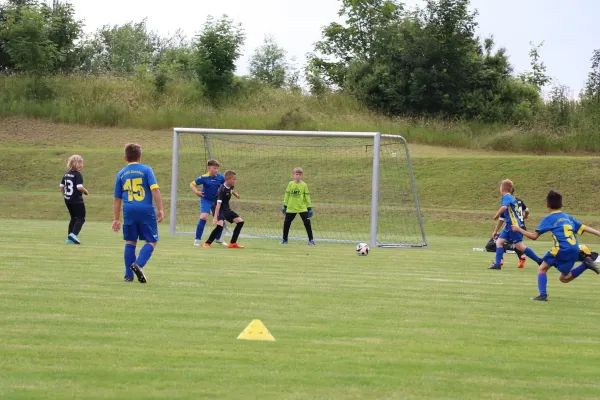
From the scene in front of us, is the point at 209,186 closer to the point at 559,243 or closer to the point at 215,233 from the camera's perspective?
the point at 215,233

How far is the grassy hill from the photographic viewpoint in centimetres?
3391

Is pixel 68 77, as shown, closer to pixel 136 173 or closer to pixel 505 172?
pixel 505 172

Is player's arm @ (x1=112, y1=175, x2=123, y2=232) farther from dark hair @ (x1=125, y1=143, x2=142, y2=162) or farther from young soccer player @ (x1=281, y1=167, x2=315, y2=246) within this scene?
young soccer player @ (x1=281, y1=167, x2=315, y2=246)

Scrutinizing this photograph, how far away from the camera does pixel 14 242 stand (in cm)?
1953

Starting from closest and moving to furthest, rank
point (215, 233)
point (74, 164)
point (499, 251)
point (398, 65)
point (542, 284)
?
1. point (542, 284)
2. point (499, 251)
3. point (74, 164)
4. point (215, 233)
5. point (398, 65)

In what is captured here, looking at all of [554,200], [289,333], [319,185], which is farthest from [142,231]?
[319,185]

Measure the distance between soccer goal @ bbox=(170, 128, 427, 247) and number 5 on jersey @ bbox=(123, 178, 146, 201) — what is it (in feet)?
47.6

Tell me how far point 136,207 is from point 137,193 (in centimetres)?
19

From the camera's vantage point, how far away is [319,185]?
36625 millimetres

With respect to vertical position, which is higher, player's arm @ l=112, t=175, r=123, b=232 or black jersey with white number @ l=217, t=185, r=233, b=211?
player's arm @ l=112, t=175, r=123, b=232

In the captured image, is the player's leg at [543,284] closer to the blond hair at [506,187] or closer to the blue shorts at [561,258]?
the blue shorts at [561,258]

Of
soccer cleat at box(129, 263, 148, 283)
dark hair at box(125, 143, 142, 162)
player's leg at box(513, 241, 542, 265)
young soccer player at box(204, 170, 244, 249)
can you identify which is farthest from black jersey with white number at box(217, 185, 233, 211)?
soccer cleat at box(129, 263, 148, 283)

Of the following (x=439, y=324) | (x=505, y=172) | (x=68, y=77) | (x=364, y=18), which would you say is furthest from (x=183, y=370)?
(x=364, y=18)

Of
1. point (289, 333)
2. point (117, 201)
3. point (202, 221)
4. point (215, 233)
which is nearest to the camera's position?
point (289, 333)
